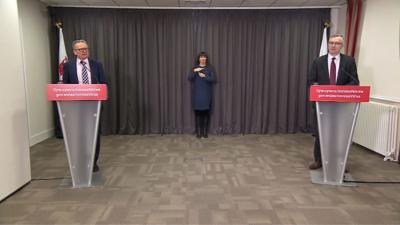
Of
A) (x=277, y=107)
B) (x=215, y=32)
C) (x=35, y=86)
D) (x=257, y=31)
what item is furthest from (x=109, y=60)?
(x=277, y=107)

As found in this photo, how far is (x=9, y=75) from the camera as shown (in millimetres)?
3203

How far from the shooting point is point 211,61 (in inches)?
242

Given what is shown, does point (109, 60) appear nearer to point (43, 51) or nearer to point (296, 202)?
point (43, 51)

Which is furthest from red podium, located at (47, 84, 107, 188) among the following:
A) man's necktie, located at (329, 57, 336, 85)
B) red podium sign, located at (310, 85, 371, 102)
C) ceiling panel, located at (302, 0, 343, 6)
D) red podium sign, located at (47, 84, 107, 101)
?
ceiling panel, located at (302, 0, 343, 6)

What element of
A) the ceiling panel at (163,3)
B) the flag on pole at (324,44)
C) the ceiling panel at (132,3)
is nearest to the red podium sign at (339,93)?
the flag on pole at (324,44)

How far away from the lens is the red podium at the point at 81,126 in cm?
319

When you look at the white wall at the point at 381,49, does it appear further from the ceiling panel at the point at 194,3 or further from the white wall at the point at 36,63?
the white wall at the point at 36,63

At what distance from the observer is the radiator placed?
438 centimetres

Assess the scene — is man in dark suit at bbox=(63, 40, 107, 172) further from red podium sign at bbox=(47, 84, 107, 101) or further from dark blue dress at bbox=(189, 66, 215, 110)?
dark blue dress at bbox=(189, 66, 215, 110)

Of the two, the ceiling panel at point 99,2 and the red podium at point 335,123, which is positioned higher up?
the ceiling panel at point 99,2

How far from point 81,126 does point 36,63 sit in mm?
2836

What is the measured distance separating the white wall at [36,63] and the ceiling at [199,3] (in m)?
0.36

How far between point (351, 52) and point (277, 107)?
1623mm

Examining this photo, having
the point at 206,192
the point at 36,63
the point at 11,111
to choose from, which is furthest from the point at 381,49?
the point at 36,63
